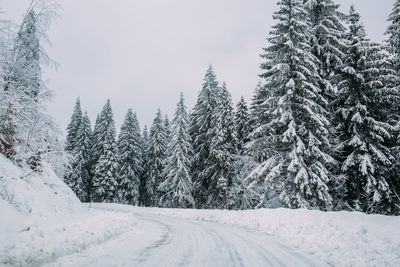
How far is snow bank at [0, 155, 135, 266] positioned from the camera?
556 cm

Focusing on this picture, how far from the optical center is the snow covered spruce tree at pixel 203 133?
3289 centimetres

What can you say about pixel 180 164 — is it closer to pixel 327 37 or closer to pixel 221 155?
pixel 221 155

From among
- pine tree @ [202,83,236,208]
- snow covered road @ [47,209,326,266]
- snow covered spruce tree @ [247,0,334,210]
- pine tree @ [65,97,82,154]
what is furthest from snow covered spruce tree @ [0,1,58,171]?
pine tree @ [65,97,82,154]

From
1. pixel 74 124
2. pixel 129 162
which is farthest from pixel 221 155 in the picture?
pixel 74 124

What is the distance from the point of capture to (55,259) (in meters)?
6.02

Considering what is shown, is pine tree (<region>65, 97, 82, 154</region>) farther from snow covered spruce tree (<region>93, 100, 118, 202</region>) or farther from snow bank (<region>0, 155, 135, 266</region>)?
snow bank (<region>0, 155, 135, 266</region>)

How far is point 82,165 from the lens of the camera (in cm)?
4350

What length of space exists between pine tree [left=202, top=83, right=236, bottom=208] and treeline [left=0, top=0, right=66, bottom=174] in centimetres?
1786

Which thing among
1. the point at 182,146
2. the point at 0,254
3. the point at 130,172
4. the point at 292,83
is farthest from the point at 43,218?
the point at 130,172

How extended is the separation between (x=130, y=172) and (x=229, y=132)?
2093 centimetres

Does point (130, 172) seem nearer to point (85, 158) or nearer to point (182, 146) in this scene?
point (85, 158)

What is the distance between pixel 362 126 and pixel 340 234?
12263mm

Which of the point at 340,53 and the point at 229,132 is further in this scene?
the point at 229,132

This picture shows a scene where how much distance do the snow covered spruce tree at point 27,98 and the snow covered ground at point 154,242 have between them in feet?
3.85
